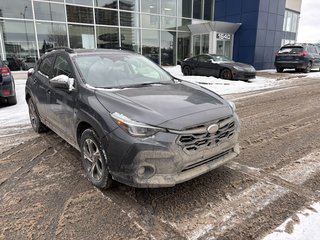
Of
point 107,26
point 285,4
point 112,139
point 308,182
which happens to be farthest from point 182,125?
point 285,4

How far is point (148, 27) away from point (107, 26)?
10.9 feet

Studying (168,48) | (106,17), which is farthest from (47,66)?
(168,48)

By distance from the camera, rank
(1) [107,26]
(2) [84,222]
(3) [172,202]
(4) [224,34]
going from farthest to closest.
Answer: (4) [224,34] < (1) [107,26] < (3) [172,202] < (2) [84,222]

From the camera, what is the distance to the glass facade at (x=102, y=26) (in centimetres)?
1478

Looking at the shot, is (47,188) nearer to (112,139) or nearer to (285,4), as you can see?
(112,139)

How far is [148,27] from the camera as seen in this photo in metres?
19.6

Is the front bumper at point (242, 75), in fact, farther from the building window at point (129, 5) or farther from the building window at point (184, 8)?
the building window at point (184, 8)

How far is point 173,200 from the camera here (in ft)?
9.75

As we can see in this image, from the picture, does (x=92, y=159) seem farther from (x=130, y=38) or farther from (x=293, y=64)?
(x=293, y=64)

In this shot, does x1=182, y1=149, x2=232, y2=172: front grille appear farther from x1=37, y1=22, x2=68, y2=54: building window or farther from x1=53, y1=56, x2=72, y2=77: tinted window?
x1=37, y1=22, x2=68, y2=54: building window

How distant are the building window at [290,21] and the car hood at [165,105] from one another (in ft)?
76.3

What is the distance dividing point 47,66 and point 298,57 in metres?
17.1

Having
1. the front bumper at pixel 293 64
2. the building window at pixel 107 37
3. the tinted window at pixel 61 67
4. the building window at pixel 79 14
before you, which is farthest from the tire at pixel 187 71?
the tinted window at pixel 61 67

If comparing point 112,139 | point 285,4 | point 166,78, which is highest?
point 285,4
